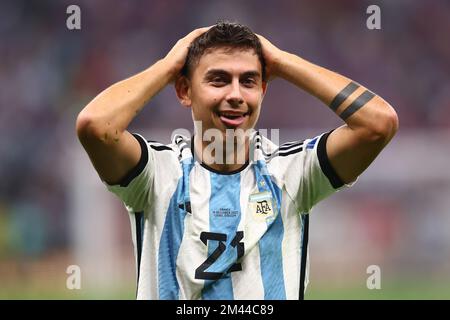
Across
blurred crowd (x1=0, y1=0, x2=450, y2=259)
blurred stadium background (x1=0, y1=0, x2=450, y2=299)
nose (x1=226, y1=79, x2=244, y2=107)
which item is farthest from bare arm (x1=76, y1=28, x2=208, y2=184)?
blurred crowd (x1=0, y1=0, x2=450, y2=259)

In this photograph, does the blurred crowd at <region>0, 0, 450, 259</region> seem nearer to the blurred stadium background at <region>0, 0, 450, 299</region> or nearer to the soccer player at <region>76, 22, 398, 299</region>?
Answer: the blurred stadium background at <region>0, 0, 450, 299</region>

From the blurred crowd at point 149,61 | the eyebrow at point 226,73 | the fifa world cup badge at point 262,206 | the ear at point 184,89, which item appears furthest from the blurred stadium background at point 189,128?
the eyebrow at point 226,73

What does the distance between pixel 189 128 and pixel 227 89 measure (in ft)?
23.6

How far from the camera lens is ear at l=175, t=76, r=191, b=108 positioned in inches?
141

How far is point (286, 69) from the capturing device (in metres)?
3.52

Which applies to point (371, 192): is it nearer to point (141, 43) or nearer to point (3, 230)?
point (141, 43)

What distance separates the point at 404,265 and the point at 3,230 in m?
5.14

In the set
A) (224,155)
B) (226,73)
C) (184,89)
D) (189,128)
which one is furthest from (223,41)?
(189,128)

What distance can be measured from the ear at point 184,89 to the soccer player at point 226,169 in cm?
4

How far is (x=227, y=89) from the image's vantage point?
3.38m

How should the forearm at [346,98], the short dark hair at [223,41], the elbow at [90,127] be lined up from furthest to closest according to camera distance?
the short dark hair at [223,41] → the forearm at [346,98] → the elbow at [90,127]

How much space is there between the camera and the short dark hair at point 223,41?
3.48 meters

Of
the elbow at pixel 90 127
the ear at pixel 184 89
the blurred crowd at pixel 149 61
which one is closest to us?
the elbow at pixel 90 127

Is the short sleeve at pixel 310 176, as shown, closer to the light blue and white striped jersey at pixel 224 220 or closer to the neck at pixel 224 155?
the light blue and white striped jersey at pixel 224 220
